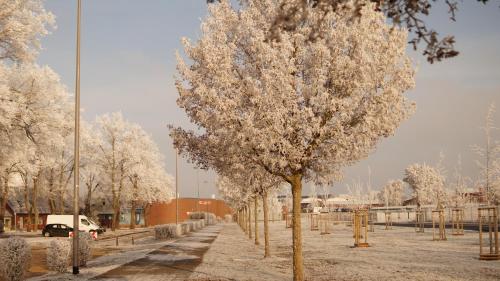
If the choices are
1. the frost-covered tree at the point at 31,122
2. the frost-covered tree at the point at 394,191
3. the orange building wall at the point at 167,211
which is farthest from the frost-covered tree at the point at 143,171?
the frost-covered tree at the point at 394,191

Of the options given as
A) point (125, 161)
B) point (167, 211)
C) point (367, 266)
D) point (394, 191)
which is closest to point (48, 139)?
point (367, 266)

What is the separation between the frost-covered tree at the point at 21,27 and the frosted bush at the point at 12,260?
1398cm

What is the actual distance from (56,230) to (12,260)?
3739 centimetres

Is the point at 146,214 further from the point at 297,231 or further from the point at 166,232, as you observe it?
the point at 297,231

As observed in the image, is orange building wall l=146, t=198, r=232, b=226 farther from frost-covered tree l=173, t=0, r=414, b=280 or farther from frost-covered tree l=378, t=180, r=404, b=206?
frost-covered tree l=173, t=0, r=414, b=280

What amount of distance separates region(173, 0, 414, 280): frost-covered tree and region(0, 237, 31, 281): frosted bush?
7362 mm

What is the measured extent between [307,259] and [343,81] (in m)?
13.7

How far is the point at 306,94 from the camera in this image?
1364 cm

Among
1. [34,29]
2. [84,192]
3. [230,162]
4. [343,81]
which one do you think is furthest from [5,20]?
[84,192]

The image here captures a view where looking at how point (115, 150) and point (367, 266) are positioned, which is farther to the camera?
point (115, 150)

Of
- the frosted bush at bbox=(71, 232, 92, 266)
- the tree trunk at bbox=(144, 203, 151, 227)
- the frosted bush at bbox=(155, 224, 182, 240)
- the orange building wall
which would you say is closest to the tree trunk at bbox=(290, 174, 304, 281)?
the frosted bush at bbox=(71, 232, 92, 266)

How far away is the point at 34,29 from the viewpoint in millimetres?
28125

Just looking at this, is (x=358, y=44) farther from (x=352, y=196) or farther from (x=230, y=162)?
(x=352, y=196)

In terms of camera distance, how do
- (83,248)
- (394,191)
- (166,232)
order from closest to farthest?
(83,248) → (166,232) → (394,191)
